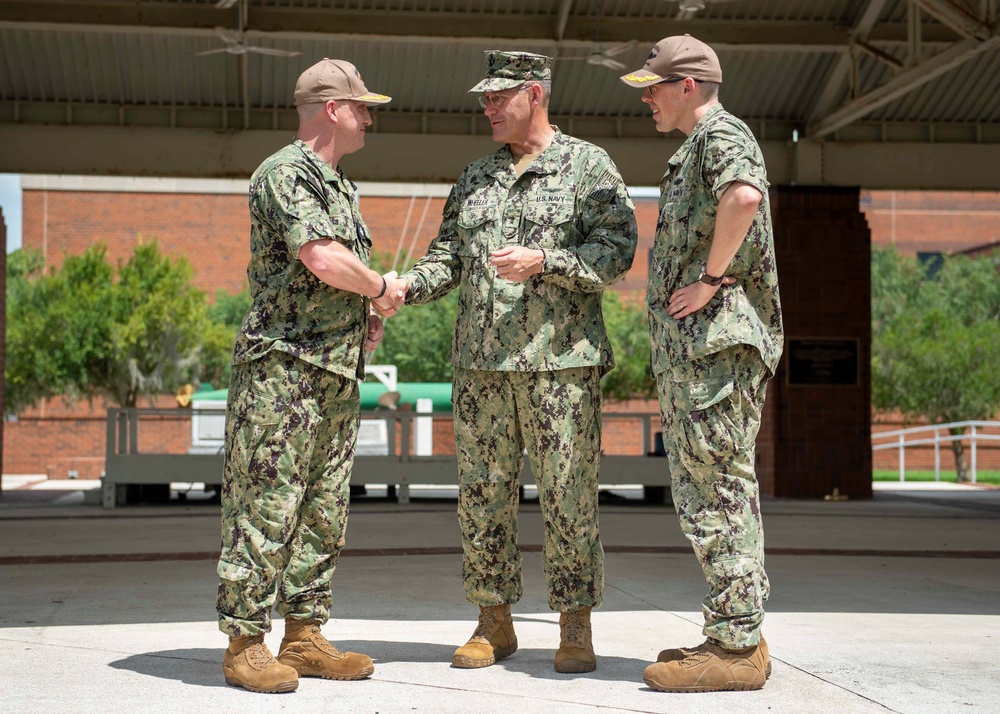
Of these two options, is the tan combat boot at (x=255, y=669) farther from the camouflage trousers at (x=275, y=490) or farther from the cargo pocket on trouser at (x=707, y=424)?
the cargo pocket on trouser at (x=707, y=424)

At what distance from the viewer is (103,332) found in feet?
92.3

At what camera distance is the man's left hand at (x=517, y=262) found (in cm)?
407

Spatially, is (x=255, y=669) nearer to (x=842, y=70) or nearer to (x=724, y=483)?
(x=724, y=483)

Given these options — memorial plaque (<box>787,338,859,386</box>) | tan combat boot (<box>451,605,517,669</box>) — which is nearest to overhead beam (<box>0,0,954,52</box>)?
memorial plaque (<box>787,338,859,386</box>)

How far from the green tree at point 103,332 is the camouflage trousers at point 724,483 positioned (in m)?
25.6

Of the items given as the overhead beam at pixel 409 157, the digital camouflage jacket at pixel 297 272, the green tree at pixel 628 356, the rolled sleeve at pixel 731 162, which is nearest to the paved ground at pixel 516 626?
the digital camouflage jacket at pixel 297 272

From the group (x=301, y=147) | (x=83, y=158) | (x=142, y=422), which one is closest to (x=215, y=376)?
(x=142, y=422)

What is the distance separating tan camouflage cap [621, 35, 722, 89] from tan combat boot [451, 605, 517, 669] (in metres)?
1.96

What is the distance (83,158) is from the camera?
48.4ft

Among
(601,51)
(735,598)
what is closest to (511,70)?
(735,598)

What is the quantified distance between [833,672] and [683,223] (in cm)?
165

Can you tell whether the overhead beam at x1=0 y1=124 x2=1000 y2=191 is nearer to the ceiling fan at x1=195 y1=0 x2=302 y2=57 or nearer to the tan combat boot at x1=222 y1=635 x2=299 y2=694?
the ceiling fan at x1=195 y1=0 x2=302 y2=57

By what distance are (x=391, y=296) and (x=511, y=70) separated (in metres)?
0.95

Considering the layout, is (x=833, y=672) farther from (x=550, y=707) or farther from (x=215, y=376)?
(x=215, y=376)
